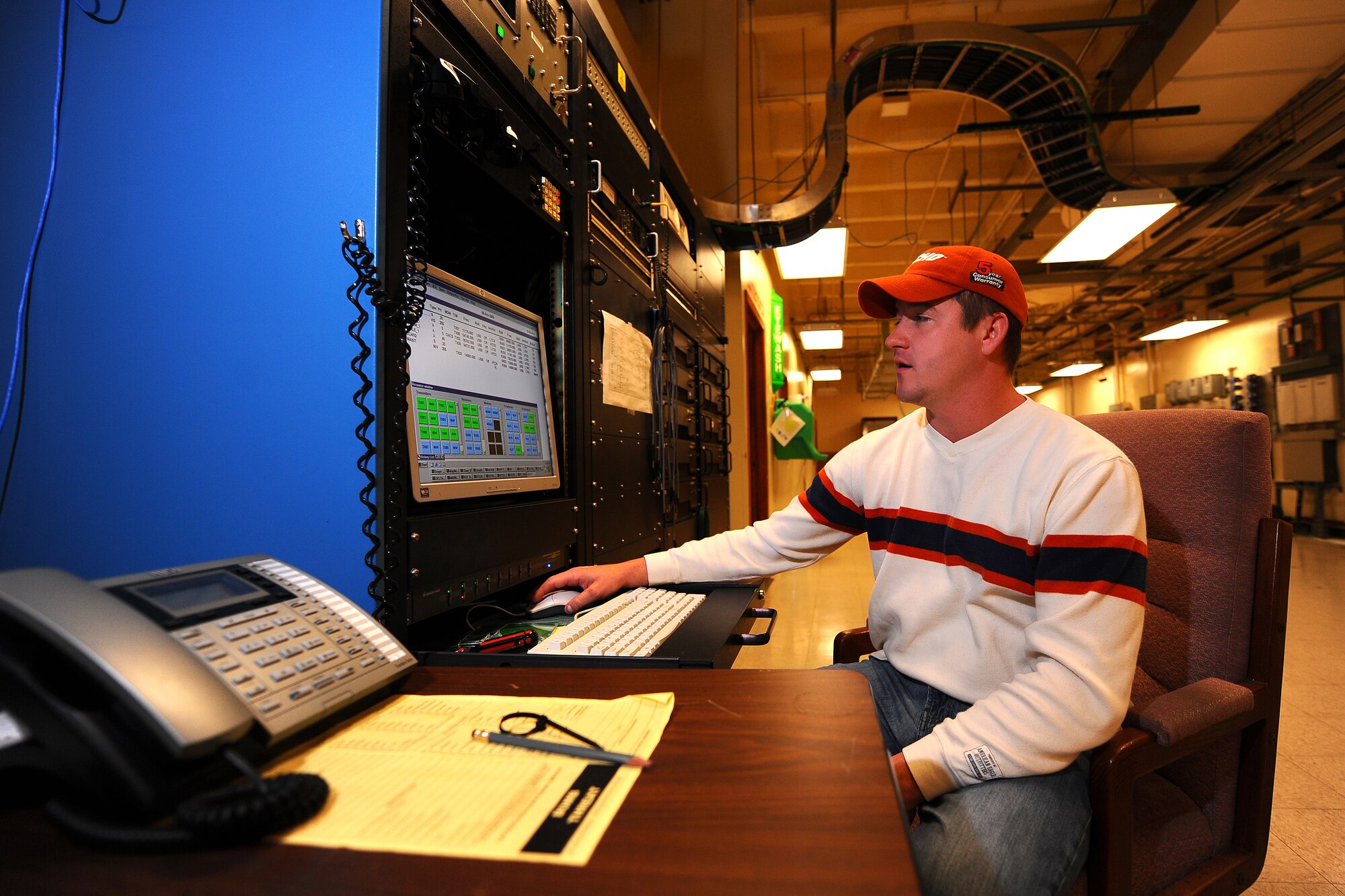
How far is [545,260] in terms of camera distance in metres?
1.57

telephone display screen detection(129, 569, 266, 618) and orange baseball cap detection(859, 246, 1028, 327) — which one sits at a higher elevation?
orange baseball cap detection(859, 246, 1028, 327)

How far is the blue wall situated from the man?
1.65ft

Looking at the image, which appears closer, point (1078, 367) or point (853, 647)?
point (853, 647)

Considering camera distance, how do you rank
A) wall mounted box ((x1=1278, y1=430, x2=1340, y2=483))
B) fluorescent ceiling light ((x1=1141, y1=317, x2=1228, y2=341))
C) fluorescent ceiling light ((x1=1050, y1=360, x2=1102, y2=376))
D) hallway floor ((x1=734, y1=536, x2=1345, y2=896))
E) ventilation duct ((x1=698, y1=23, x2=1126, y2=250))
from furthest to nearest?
fluorescent ceiling light ((x1=1050, y1=360, x2=1102, y2=376))
fluorescent ceiling light ((x1=1141, y1=317, x2=1228, y2=341))
wall mounted box ((x1=1278, y1=430, x2=1340, y2=483))
ventilation duct ((x1=698, y1=23, x2=1126, y2=250))
hallway floor ((x1=734, y1=536, x2=1345, y2=896))

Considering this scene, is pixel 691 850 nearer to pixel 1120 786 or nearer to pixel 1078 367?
pixel 1120 786

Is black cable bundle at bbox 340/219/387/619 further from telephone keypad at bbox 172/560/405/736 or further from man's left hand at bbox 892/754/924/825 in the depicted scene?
man's left hand at bbox 892/754/924/825

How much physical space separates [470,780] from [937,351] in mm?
1081

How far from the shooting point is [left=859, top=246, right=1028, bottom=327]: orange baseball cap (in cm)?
120

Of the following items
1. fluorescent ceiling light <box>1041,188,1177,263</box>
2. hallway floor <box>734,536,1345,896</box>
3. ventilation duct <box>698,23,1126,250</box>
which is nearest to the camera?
hallway floor <box>734,536,1345,896</box>

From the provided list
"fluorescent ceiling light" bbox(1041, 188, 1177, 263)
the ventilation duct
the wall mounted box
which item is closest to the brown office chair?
the ventilation duct

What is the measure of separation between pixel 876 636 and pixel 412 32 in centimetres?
127

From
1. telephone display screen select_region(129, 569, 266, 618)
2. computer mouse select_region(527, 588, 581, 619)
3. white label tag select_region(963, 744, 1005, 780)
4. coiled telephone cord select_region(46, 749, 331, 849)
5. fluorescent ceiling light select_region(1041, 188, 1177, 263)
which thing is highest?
fluorescent ceiling light select_region(1041, 188, 1177, 263)

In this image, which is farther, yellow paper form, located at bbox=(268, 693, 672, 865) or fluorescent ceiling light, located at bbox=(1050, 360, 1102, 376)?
fluorescent ceiling light, located at bbox=(1050, 360, 1102, 376)

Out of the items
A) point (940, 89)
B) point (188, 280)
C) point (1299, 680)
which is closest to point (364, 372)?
Result: point (188, 280)
